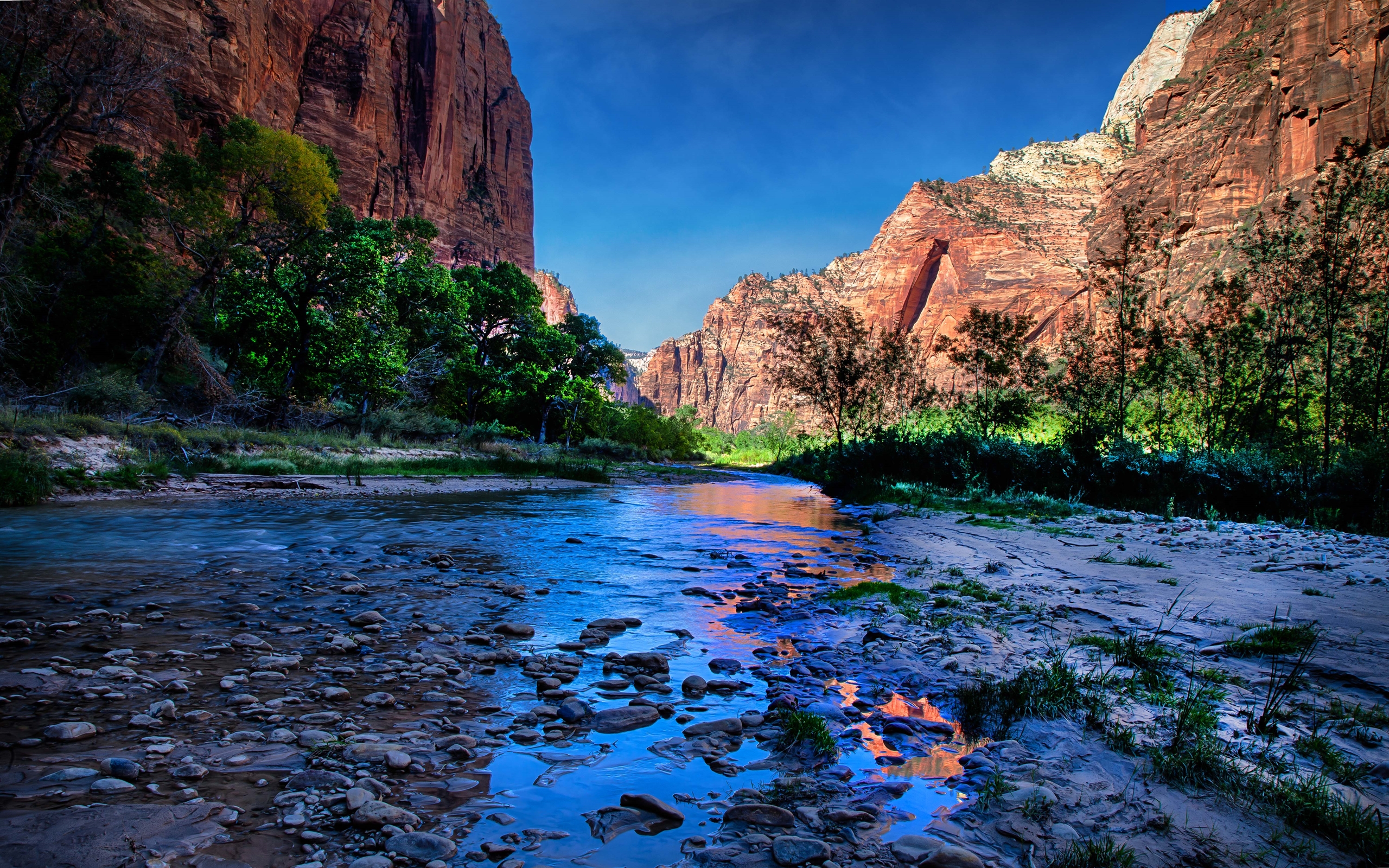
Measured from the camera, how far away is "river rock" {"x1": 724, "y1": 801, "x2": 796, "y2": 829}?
2.48 metres

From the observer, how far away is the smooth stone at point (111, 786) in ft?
7.88

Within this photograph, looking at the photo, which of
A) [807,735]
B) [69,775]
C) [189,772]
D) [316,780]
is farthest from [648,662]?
[69,775]

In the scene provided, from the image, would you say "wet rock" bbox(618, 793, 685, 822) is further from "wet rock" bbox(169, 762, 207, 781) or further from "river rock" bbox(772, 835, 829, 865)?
"wet rock" bbox(169, 762, 207, 781)

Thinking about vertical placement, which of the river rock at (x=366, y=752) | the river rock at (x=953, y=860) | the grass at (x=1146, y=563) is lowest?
the river rock at (x=366, y=752)

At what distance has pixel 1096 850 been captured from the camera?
2180 mm

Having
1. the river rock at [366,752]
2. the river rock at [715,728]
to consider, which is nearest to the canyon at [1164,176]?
the river rock at [715,728]

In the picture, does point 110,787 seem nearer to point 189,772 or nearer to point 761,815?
point 189,772

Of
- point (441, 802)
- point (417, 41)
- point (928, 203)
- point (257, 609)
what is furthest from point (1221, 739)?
point (928, 203)

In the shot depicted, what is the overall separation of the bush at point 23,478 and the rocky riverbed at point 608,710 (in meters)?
5.28

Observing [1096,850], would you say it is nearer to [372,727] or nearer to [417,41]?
[372,727]

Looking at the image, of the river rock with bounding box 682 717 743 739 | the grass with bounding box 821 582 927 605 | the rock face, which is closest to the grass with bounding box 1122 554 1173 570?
the grass with bounding box 821 582 927 605

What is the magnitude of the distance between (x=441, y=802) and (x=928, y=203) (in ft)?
572

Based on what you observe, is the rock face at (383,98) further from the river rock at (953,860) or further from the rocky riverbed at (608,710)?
the river rock at (953,860)

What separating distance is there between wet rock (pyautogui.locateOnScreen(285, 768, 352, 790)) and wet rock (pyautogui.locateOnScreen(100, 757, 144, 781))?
648 millimetres
